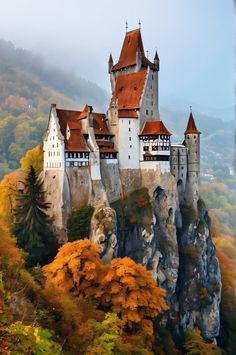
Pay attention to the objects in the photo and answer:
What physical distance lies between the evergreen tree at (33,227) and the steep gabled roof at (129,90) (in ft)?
45.9

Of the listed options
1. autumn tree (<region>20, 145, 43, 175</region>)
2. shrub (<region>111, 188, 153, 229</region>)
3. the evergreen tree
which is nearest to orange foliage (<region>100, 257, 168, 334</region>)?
the evergreen tree

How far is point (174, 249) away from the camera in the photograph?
46.6 metres

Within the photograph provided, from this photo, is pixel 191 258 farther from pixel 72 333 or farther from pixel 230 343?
pixel 72 333

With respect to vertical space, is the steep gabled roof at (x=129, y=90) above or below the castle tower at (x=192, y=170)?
above

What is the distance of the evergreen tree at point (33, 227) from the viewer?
37.8 m

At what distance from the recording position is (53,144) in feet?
139

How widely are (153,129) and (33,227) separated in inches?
659

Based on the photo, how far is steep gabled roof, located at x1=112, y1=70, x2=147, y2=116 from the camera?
1870 inches

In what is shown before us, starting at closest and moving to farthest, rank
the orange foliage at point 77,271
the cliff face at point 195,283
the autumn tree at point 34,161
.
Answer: the orange foliage at point 77,271, the cliff face at point 195,283, the autumn tree at point 34,161

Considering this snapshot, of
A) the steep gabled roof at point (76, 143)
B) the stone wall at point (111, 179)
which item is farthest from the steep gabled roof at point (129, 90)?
the steep gabled roof at point (76, 143)

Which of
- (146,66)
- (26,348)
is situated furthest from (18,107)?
(26,348)

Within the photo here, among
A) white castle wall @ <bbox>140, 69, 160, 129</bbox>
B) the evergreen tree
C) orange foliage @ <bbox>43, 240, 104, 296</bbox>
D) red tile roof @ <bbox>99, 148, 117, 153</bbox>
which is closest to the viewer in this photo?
orange foliage @ <bbox>43, 240, 104, 296</bbox>

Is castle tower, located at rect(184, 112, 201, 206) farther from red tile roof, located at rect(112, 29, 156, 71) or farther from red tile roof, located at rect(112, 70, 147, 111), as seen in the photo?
red tile roof, located at rect(112, 29, 156, 71)

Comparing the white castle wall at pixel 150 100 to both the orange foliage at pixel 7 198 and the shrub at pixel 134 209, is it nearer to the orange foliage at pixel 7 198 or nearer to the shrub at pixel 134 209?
the shrub at pixel 134 209
